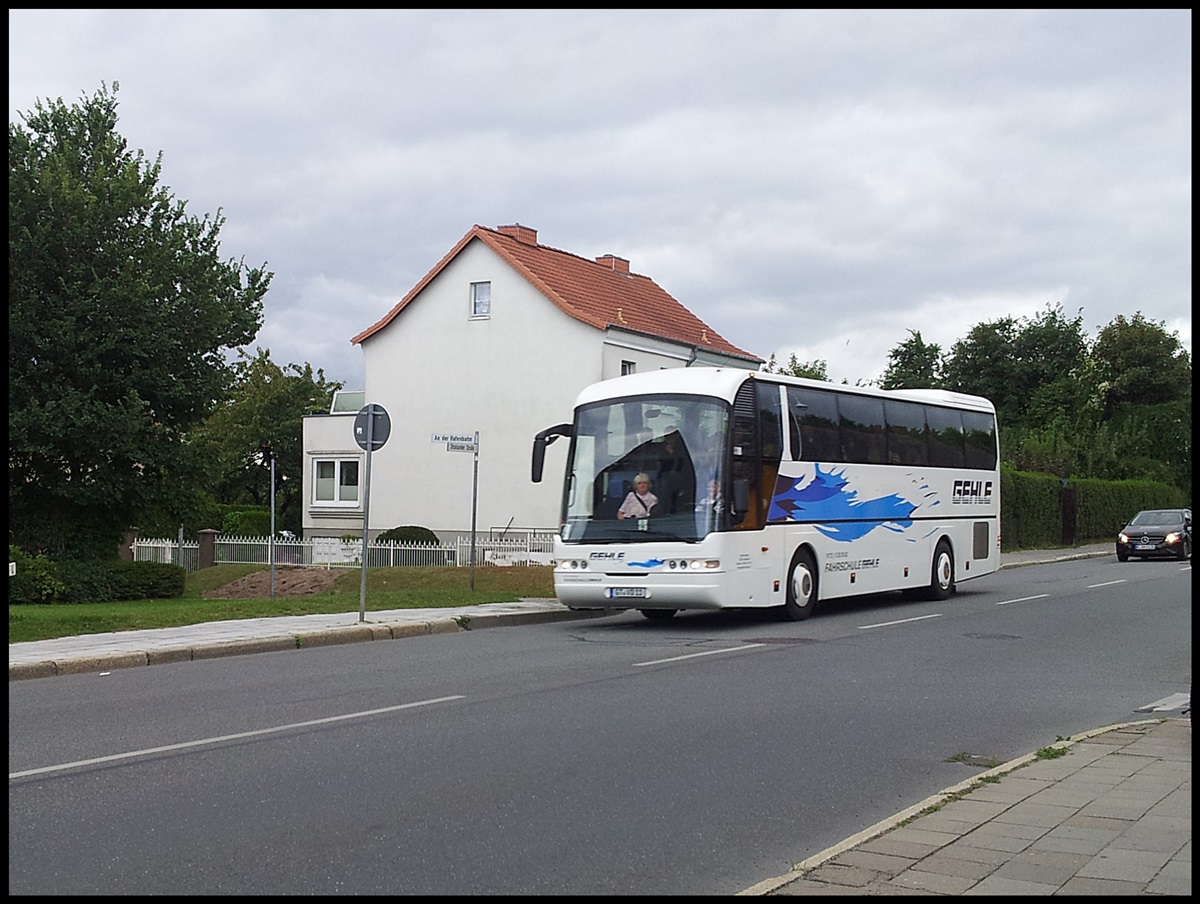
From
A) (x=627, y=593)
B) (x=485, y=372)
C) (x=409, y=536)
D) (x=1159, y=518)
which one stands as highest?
(x=485, y=372)

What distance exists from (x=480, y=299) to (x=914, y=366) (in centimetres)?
3935

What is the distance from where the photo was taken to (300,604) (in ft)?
68.0

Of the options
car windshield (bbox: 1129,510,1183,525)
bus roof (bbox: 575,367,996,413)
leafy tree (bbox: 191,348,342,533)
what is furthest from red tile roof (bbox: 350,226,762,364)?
bus roof (bbox: 575,367,996,413)

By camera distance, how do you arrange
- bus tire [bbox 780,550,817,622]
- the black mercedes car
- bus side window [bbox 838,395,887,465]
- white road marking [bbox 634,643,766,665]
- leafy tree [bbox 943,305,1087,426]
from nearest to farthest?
white road marking [bbox 634,643,766,665]
bus tire [bbox 780,550,817,622]
bus side window [bbox 838,395,887,465]
the black mercedes car
leafy tree [bbox 943,305,1087,426]

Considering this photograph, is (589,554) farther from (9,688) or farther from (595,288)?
(595,288)

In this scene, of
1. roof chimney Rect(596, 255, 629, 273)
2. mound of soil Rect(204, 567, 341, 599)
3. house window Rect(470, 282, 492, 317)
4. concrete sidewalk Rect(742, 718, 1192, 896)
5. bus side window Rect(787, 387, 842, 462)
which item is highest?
roof chimney Rect(596, 255, 629, 273)

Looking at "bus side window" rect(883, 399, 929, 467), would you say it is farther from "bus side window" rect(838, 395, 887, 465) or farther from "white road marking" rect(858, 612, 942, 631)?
"white road marking" rect(858, 612, 942, 631)

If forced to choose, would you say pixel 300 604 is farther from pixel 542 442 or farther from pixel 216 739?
pixel 216 739

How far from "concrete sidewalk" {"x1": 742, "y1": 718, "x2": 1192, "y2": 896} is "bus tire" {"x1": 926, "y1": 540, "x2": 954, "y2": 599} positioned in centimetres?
1590

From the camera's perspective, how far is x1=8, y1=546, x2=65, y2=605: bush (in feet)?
78.5

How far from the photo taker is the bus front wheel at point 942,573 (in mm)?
Result: 24141

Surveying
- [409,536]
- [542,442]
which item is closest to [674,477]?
[542,442]

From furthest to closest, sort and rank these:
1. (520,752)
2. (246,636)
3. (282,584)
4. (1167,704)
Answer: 1. (282,584)
2. (246,636)
3. (1167,704)
4. (520,752)

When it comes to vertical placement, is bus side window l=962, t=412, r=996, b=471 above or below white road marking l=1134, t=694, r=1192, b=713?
above
